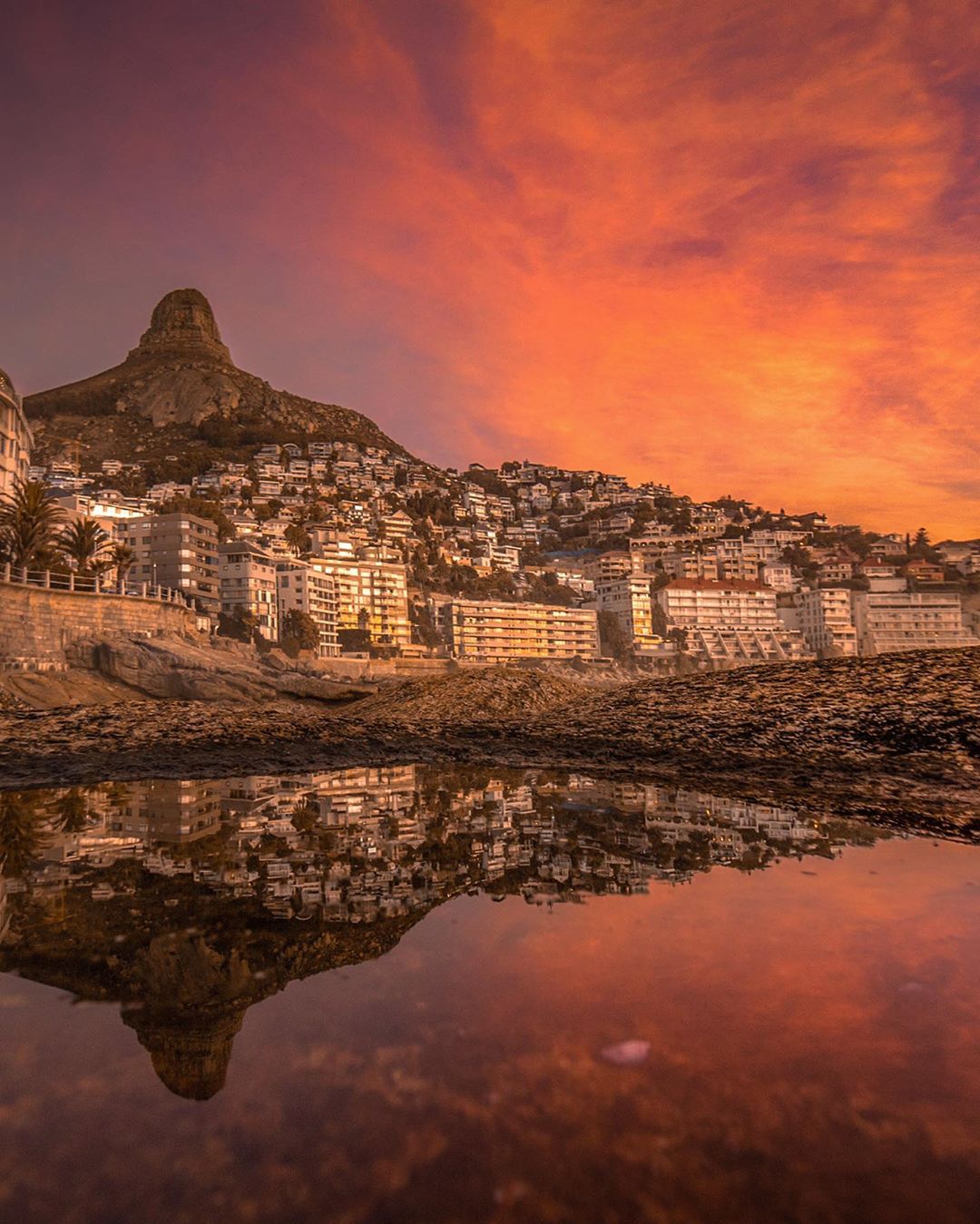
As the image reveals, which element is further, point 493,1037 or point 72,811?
point 72,811

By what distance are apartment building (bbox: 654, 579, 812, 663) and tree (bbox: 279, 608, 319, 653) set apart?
91.4 meters

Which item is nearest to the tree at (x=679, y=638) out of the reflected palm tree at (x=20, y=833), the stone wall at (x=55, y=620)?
the stone wall at (x=55, y=620)

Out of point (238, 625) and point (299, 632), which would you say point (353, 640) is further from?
point (238, 625)

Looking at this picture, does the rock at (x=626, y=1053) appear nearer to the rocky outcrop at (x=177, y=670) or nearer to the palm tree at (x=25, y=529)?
the rocky outcrop at (x=177, y=670)

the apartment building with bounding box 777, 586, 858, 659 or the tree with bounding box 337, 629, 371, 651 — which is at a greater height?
the apartment building with bounding box 777, 586, 858, 659

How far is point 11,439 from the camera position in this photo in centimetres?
6231

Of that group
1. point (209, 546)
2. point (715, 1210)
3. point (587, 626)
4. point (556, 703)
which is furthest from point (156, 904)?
point (587, 626)

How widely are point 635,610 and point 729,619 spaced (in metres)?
25.6

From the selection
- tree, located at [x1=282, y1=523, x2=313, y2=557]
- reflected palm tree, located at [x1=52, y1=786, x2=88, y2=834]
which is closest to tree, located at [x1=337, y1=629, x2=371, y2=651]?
tree, located at [x1=282, y1=523, x2=313, y2=557]

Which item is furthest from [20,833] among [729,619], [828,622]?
[828,622]

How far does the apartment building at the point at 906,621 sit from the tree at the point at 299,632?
130 m

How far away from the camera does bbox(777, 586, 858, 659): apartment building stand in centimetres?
17838

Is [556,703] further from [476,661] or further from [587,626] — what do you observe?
[587,626]

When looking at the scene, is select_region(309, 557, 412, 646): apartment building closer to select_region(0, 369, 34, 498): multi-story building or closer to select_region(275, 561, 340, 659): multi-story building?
select_region(275, 561, 340, 659): multi-story building
